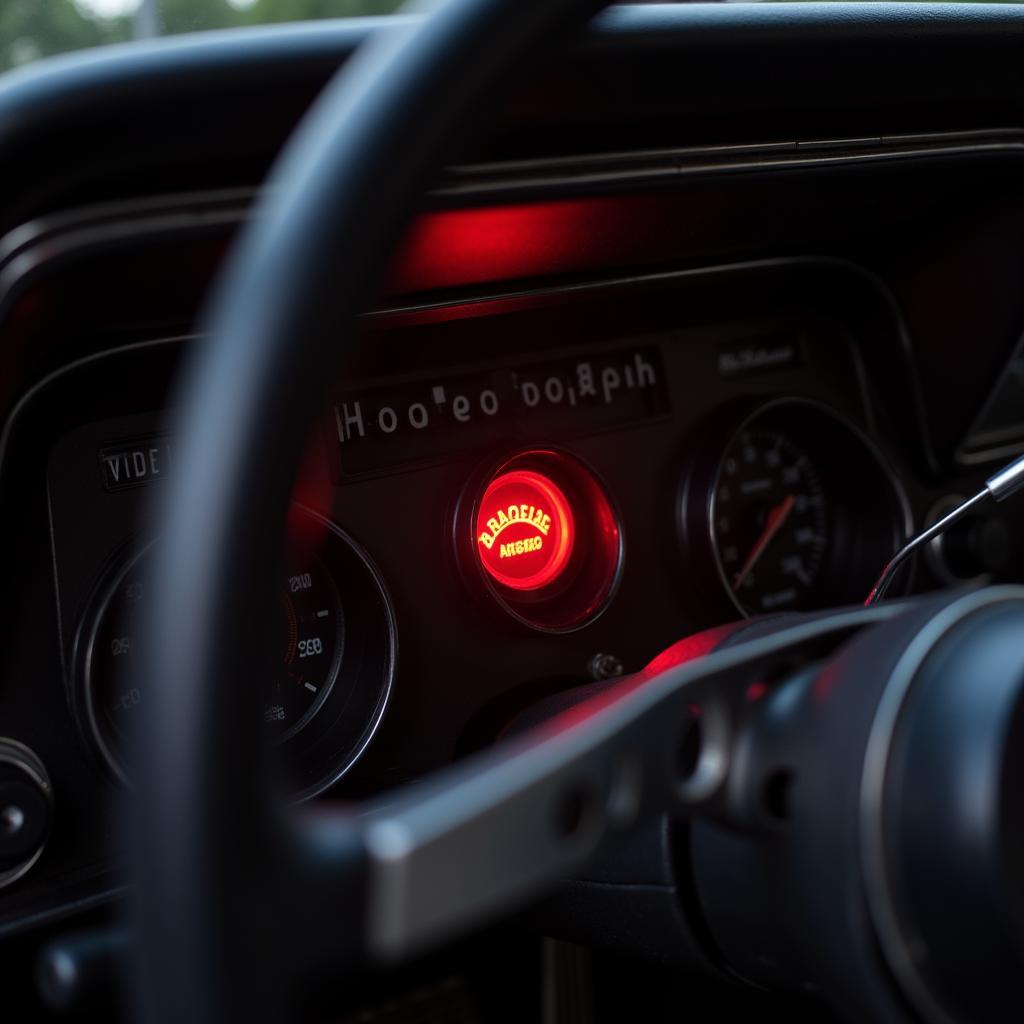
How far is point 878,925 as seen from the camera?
2.90 ft

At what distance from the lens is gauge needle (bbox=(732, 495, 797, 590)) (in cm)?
191

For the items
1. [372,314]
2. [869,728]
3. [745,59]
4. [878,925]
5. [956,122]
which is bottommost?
[878,925]

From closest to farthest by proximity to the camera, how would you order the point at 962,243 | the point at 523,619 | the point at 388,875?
the point at 388,875, the point at 523,619, the point at 962,243

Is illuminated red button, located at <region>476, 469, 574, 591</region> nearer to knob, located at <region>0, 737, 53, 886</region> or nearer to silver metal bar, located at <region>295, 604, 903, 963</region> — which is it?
knob, located at <region>0, 737, 53, 886</region>

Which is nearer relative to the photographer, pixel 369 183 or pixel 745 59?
pixel 369 183

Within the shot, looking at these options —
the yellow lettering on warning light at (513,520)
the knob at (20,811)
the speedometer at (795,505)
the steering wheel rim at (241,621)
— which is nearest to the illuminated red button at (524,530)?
the yellow lettering on warning light at (513,520)

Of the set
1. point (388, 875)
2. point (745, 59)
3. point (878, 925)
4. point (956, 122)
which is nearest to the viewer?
point (388, 875)

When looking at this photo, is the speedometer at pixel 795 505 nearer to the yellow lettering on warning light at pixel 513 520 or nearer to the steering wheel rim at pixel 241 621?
the yellow lettering on warning light at pixel 513 520

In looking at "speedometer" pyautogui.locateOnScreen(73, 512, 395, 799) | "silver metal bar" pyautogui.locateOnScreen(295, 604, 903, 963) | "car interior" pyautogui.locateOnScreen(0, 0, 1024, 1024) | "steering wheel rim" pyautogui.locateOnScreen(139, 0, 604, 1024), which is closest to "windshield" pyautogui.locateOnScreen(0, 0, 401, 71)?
"car interior" pyautogui.locateOnScreen(0, 0, 1024, 1024)

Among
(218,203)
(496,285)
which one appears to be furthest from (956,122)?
(218,203)

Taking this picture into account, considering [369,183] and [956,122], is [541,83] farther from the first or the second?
[956,122]

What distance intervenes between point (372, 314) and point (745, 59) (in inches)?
19.8

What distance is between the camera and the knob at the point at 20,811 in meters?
1.36

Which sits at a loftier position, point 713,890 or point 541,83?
point 541,83
